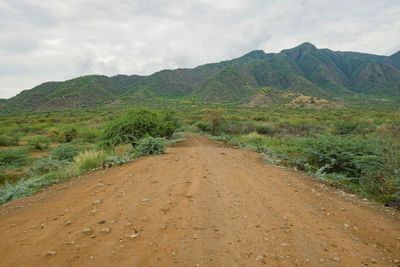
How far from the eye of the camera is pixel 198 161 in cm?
638

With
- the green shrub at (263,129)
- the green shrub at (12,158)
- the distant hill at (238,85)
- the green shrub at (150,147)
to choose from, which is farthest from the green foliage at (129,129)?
the distant hill at (238,85)

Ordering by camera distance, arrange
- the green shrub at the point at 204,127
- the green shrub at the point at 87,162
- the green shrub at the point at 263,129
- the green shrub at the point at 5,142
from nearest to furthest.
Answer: the green shrub at the point at 87,162 < the green shrub at the point at 5,142 < the green shrub at the point at 263,129 < the green shrub at the point at 204,127

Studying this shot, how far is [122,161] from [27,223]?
10.7 feet

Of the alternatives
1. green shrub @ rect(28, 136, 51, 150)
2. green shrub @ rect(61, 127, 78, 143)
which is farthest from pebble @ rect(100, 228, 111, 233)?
green shrub @ rect(61, 127, 78, 143)

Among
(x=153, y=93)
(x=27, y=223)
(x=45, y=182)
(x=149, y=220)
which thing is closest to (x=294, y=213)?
(x=149, y=220)

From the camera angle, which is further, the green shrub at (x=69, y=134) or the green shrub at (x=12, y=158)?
the green shrub at (x=69, y=134)

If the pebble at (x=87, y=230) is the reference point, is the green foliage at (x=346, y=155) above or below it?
below

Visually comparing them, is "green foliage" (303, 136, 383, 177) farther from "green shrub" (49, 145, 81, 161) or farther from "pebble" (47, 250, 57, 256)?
"green shrub" (49, 145, 81, 161)

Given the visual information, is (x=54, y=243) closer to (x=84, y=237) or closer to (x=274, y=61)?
(x=84, y=237)

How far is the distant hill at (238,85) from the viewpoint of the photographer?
6426cm

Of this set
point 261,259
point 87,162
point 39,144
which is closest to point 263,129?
point 87,162

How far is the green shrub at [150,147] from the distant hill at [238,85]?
55.2 meters

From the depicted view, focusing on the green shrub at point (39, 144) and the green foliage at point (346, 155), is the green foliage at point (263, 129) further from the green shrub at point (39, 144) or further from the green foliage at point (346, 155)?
the green shrub at point (39, 144)

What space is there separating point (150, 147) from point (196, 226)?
17.0ft
